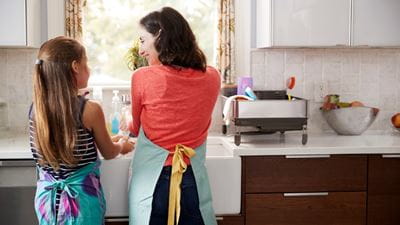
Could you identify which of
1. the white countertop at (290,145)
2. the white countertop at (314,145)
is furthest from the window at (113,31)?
the white countertop at (314,145)

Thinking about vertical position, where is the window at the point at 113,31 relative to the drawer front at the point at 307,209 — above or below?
above

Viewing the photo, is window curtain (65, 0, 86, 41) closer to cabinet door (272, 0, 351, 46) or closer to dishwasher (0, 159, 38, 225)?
dishwasher (0, 159, 38, 225)

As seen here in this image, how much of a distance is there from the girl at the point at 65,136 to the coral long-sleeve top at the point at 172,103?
0.58ft

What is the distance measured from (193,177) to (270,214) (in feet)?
1.94

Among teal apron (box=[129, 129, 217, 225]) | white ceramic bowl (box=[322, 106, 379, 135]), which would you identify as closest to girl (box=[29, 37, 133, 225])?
teal apron (box=[129, 129, 217, 225])

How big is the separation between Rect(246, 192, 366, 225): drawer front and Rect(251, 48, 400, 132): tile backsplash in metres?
0.69

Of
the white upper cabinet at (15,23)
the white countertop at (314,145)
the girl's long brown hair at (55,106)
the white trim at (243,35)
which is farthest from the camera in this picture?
the white trim at (243,35)

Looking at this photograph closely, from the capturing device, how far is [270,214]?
265 centimetres

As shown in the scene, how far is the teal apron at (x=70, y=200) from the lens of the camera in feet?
6.84

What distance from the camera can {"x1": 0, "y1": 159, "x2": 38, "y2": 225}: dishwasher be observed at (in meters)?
2.54

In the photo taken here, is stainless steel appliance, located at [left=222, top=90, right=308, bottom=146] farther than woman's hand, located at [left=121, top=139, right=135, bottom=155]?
Yes

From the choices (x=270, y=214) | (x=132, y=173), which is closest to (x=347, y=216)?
(x=270, y=214)

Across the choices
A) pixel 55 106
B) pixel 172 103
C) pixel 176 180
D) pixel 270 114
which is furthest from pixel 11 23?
pixel 270 114

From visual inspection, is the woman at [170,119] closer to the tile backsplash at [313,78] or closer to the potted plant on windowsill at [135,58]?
the potted plant on windowsill at [135,58]
